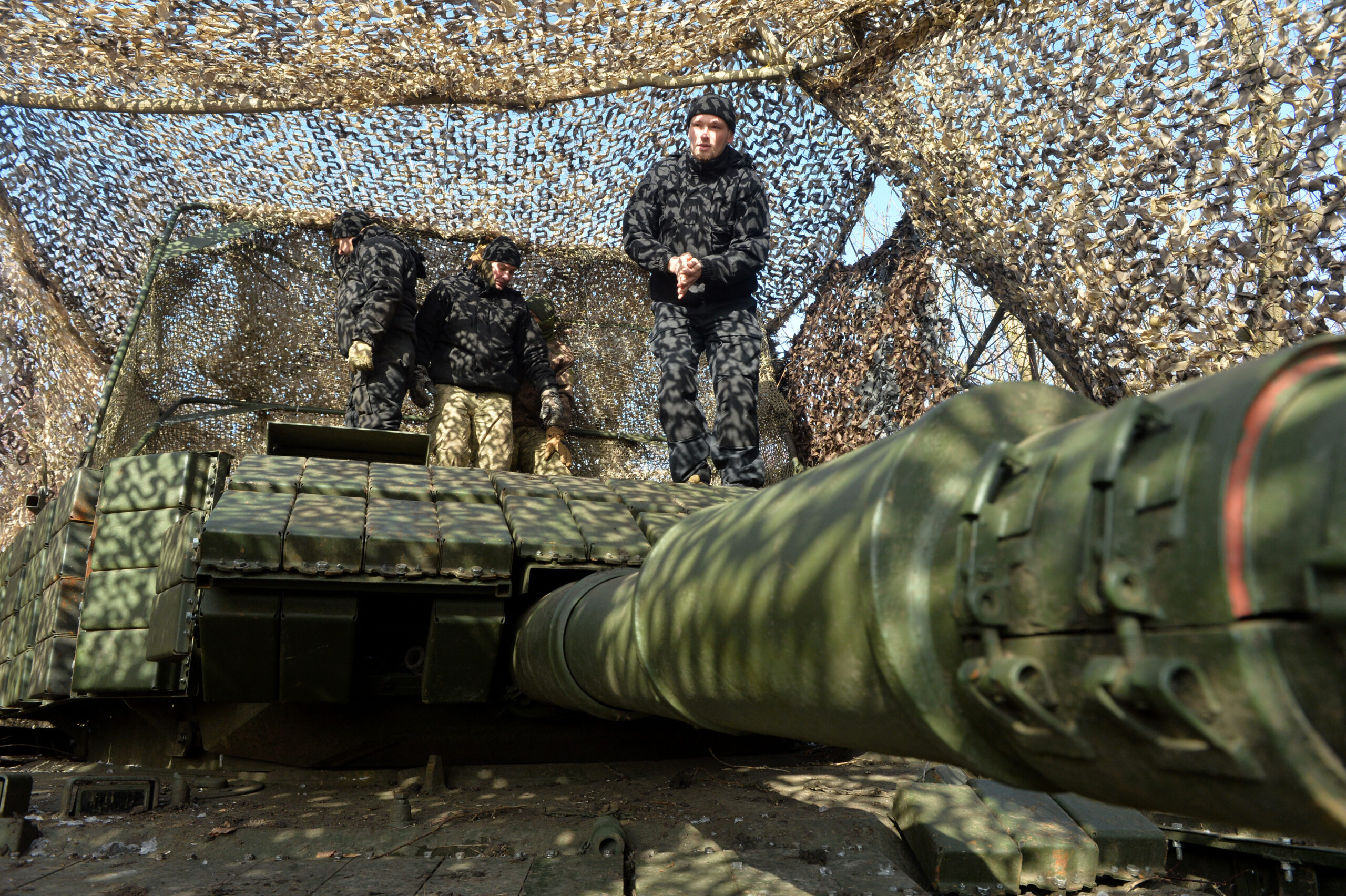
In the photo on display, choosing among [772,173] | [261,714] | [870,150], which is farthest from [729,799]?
[772,173]

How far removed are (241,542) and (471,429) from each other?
3.94 m

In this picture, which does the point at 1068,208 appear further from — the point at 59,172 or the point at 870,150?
the point at 59,172

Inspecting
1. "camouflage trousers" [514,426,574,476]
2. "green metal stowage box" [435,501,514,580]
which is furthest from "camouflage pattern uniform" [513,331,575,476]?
"green metal stowage box" [435,501,514,580]

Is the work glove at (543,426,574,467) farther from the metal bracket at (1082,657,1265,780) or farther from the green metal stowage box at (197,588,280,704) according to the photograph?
the metal bracket at (1082,657,1265,780)

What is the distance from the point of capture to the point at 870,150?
18.9ft

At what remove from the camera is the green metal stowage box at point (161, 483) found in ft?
13.2

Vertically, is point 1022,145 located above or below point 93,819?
above

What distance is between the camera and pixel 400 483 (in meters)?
3.92

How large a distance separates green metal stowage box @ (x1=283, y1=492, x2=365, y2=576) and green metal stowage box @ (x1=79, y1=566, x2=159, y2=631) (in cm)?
103

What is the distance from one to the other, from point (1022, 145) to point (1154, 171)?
0.84m

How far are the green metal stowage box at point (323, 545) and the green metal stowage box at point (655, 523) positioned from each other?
3.60 ft

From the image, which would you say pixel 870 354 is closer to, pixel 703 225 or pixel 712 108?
pixel 703 225

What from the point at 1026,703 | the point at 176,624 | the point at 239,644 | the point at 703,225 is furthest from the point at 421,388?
the point at 1026,703

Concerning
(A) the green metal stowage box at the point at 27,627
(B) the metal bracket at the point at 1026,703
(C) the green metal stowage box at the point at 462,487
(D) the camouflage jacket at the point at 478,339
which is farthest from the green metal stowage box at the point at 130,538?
(B) the metal bracket at the point at 1026,703
